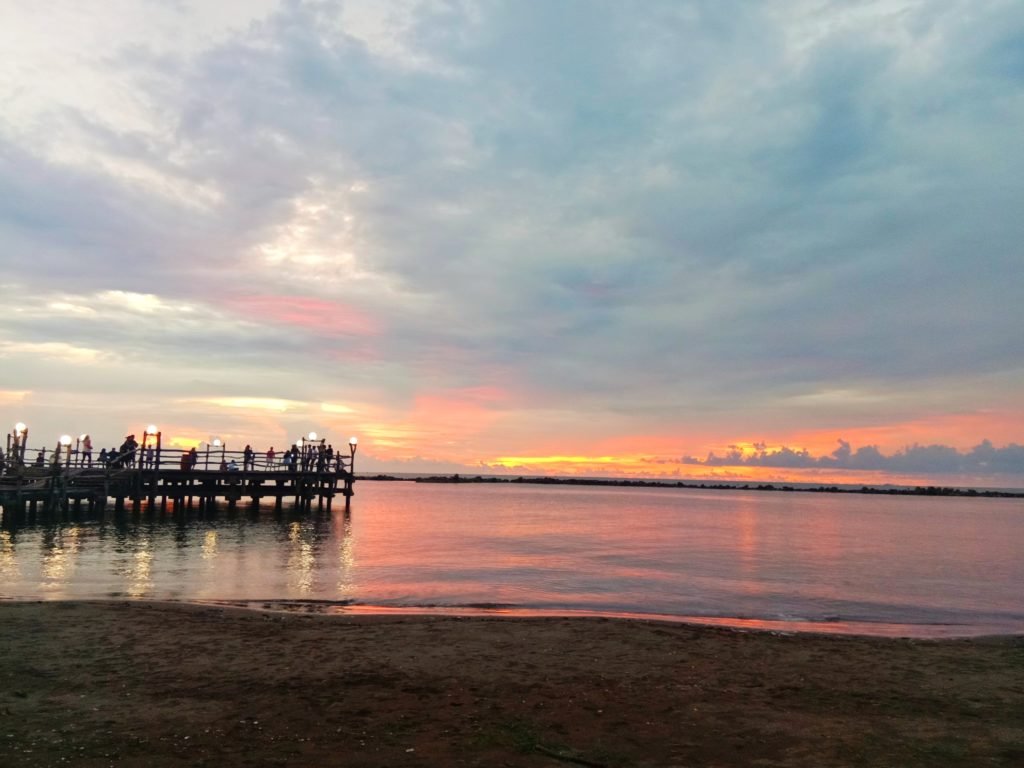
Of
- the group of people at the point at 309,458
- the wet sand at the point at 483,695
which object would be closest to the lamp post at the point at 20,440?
the group of people at the point at 309,458

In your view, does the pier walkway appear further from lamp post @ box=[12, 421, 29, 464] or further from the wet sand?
the wet sand

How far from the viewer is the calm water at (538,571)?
19.7 meters

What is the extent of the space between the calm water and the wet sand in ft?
18.1

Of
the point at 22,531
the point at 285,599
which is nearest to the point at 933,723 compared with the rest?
the point at 285,599

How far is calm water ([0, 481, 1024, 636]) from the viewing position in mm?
19703

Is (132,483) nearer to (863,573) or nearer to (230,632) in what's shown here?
(230,632)

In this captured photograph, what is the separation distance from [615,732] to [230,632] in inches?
321

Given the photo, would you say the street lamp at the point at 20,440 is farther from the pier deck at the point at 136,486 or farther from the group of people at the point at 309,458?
the group of people at the point at 309,458

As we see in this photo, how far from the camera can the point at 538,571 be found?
27.1 meters

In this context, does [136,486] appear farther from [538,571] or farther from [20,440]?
[538,571]

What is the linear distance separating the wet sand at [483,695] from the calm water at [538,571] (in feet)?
18.1

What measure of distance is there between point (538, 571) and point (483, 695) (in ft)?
59.4

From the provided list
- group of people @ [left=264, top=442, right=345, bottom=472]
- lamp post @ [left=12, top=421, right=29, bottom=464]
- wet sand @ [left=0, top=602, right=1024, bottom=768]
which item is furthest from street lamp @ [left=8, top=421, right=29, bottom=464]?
wet sand @ [left=0, top=602, right=1024, bottom=768]

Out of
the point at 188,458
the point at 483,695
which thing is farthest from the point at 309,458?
the point at 483,695
